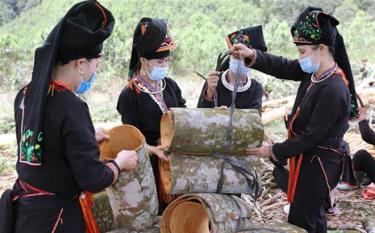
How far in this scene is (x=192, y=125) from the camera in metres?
3.05

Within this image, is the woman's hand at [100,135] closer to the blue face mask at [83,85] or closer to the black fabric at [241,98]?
the blue face mask at [83,85]

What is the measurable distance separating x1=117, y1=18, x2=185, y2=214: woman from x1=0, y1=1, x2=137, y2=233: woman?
3.57 ft

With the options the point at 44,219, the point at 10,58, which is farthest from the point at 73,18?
the point at 10,58

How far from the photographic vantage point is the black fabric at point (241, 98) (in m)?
3.88

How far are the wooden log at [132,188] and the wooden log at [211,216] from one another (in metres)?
0.13

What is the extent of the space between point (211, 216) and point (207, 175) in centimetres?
31

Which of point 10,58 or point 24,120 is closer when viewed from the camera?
point 24,120

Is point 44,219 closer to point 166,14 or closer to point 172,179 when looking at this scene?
point 172,179

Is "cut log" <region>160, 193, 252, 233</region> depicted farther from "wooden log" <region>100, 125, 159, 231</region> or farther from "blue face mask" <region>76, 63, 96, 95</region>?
"blue face mask" <region>76, 63, 96, 95</region>

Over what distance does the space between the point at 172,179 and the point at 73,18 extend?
125cm

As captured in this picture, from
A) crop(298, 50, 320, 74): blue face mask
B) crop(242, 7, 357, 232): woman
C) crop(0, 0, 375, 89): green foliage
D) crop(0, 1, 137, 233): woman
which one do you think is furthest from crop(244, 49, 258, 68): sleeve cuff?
crop(0, 0, 375, 89): green foliage

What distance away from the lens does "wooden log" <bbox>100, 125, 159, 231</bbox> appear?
2934 millimetres

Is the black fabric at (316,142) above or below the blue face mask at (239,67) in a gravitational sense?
below

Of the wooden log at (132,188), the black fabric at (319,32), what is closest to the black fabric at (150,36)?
the wooden log at (132,188)
